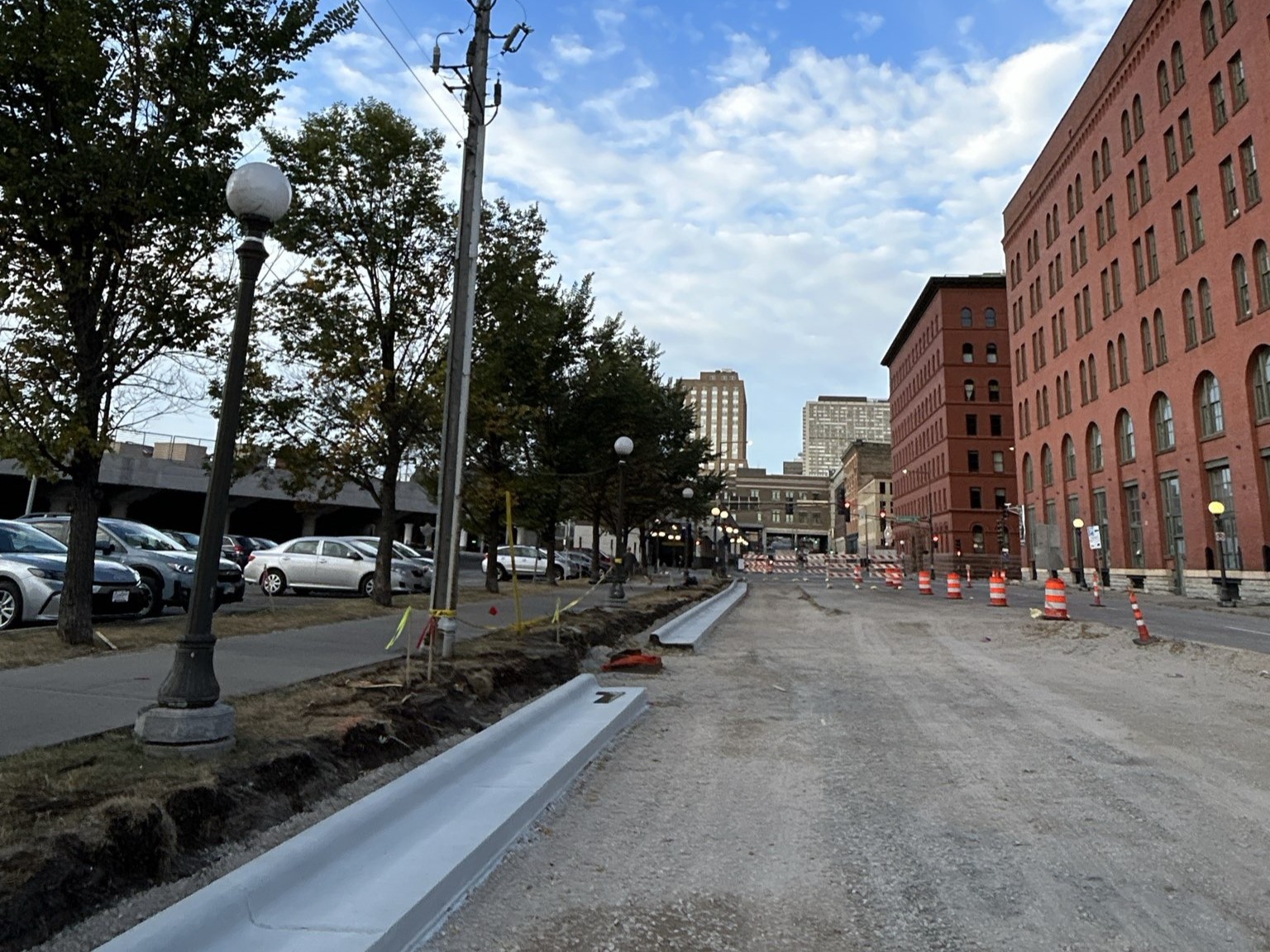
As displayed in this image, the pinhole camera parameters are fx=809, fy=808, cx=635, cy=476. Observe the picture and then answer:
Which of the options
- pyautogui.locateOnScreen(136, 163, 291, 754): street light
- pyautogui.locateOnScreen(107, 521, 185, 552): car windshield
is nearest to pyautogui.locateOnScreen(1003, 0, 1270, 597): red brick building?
pyautogui.locateOnScreen(107, 521, 185, 552): car windshield

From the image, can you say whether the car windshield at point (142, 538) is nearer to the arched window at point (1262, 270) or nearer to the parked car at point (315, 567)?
the parked car at point (315, 567)

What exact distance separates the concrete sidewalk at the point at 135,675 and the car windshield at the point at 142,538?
4.52 metres

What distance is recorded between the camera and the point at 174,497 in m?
56.9

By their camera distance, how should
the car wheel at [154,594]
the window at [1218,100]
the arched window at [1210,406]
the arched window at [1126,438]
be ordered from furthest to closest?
1. the arched window at [1126,438]
2. the arched window at [1210,406]
3. the window at [1218,100]
4. the car wheel at [154,594]

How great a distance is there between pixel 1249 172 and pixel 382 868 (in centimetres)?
4097

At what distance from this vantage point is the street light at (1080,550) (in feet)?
157

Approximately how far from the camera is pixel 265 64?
993 centimetres

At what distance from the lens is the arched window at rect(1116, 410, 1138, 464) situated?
4328 cm

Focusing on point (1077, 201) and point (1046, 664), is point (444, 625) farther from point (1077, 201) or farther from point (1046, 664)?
point (1077, 201)

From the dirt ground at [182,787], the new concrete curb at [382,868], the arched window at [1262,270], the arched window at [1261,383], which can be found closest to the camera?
the new concrete curb at [382,868]

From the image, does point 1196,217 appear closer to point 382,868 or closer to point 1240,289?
point 1240,289

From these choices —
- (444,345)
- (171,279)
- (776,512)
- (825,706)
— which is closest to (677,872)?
(825,706)

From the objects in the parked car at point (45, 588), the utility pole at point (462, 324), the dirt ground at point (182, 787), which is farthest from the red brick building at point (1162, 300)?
the parked car at point (45, 588)

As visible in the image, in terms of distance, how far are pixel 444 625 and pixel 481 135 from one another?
253 inches
